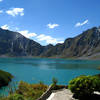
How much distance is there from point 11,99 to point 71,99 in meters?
7.70

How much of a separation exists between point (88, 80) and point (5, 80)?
3843 centimetres

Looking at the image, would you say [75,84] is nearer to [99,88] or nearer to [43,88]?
[99,88]

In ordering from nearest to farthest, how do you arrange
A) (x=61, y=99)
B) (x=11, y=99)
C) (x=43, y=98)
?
(x=11, y=99) < (x=61, y=99) < (x=43, y=98)

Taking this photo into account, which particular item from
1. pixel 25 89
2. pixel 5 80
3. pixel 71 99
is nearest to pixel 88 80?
pixel 71 99

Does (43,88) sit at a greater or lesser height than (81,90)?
lesser

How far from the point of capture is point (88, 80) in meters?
19.2

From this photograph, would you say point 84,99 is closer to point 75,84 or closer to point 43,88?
point 75,84

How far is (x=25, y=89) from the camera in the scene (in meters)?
30.3

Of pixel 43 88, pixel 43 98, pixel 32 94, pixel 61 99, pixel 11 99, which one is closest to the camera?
pixel 11 99

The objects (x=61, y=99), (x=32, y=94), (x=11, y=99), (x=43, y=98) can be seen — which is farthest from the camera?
(x=32, y=94)

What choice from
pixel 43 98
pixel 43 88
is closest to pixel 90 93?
pixel 43 98

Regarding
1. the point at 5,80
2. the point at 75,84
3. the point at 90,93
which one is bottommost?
the point at 5,80

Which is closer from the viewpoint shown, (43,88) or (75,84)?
(75,84)

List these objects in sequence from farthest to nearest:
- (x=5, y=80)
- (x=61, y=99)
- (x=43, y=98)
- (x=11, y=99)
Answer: (x=5, y=80) → (x=43, y=98) → (x=61, y=99) → (x=11, y=99)
